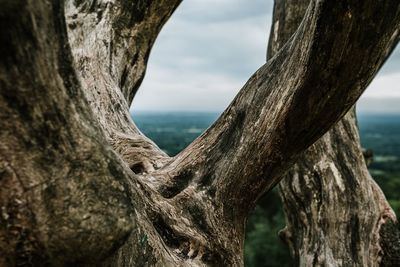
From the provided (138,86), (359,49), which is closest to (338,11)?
(359,49)

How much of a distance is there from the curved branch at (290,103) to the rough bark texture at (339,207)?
1194 mm

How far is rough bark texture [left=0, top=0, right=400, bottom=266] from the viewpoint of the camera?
168cm

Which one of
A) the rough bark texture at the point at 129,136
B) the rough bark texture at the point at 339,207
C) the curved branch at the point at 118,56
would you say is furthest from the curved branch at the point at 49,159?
the rough bark texture at the point at 339,207

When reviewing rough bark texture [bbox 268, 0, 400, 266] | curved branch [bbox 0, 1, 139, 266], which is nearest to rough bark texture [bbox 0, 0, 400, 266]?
curved branch [bbox 0, 1, 139, 266]

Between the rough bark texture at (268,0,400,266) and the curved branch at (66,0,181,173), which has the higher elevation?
the curved branch at (66,0,181,173)

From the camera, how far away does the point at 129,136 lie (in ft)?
12.4

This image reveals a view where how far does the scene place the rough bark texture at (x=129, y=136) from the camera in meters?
1.68

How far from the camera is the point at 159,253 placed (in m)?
2.56

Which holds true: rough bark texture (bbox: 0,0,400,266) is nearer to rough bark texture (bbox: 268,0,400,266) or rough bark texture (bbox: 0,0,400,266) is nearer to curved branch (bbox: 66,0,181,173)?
curved branch (bbox: 66,0,181,173)

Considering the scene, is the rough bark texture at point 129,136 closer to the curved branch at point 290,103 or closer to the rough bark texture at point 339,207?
the curved branch at point 290,103

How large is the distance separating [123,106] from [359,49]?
2.09 meters

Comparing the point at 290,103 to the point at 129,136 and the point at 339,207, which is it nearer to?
the point at 129,136

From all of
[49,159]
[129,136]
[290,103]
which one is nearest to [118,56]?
[129,136]

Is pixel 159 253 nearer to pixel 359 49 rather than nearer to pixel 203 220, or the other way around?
pixel 203 220
